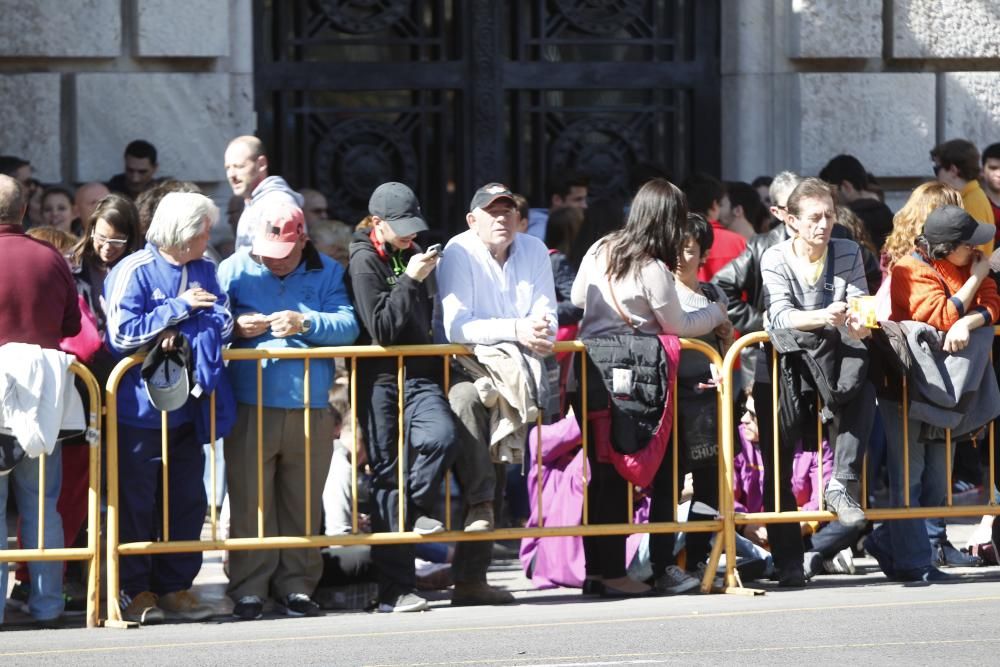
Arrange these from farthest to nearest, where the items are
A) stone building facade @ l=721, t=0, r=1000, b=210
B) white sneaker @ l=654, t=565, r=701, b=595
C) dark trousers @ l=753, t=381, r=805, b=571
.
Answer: stone building facade @ l=721, t=0, r=1000, b=210 < dark trousers @ l=753, t=381, r=805, b=571 < white sneaker @ l=654, t=565, r=701, b=595

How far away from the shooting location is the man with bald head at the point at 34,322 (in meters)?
8.18

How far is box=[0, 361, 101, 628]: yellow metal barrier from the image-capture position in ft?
26.7

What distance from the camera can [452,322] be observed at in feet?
28.1

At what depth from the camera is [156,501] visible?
336 inches

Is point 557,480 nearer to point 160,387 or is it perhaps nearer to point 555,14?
point 160,387

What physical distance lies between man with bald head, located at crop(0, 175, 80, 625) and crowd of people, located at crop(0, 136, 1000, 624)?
0.5 inches

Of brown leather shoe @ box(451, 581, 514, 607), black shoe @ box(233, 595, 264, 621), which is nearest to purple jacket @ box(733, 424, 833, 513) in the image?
brown leather shoe @ box(451, 581, 514, 607)

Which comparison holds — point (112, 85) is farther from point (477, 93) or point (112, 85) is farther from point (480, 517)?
point (480, 517)

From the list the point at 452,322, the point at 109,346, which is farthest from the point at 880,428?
the point at 109,346

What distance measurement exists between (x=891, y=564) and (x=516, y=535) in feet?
6.16

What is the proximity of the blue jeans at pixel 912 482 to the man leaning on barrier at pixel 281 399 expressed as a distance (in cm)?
253

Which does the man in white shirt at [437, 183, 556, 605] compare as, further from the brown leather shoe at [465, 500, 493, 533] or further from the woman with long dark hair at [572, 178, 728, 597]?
the woman with long dark hair at [572, 178, 728, 597]

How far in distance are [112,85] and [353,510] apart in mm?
4227

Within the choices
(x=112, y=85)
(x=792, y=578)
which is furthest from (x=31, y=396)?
(x=112, y=85)
